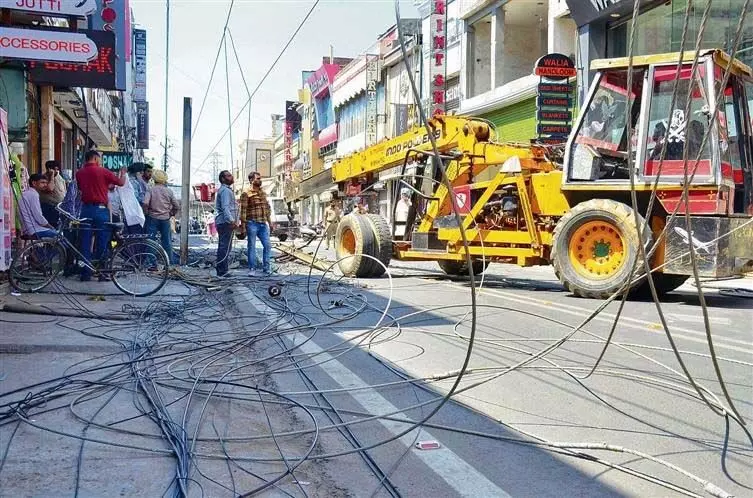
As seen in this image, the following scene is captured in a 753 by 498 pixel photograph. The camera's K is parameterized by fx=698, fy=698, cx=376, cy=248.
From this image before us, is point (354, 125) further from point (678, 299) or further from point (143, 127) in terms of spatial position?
point (678, 299)

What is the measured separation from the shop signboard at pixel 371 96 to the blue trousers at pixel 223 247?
25319mm

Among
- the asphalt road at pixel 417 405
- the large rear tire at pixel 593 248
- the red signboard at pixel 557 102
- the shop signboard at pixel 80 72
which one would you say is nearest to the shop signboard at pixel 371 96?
the red signboard at pixel 557 102

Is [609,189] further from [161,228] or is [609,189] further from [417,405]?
[161,228]

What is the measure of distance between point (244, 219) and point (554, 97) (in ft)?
33.9

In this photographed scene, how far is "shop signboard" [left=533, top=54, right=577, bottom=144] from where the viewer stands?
18.7 meters

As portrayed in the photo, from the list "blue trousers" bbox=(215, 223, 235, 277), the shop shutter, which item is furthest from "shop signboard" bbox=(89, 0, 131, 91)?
the shop shutter

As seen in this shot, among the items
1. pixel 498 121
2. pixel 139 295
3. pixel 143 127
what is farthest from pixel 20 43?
pixel 143 127

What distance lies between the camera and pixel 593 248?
364 inches

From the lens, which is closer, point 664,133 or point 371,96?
point 664,133

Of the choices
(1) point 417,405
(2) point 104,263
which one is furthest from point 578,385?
(2) point 104,263

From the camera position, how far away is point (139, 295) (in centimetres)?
884

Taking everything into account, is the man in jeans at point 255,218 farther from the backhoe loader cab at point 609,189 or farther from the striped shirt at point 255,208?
the backhoe loader cab at point 609,189

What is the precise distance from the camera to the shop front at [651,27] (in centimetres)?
1400

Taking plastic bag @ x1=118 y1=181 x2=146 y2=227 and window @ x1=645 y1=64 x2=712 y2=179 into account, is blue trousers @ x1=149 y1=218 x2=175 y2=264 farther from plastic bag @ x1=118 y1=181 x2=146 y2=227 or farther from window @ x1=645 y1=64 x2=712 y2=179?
window @ x1=645 y1=64 x2=712 y2=179
